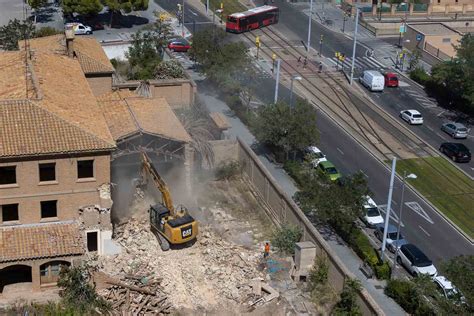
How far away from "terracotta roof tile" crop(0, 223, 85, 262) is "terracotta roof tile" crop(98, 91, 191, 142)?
32.9ft

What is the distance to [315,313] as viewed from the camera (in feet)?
167

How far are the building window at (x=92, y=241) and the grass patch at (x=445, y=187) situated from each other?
99.0 ft

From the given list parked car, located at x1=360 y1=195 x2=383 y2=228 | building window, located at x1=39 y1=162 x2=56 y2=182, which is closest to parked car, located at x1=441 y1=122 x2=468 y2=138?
parked car, located at x1=360 y1=195 x2=383 y2=228

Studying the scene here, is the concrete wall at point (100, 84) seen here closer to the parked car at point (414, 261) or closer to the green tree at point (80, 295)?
the green tree at point (80, 295)

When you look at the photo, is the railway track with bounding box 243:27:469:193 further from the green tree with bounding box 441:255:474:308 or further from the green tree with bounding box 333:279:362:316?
the green tree with bounding box 441:255:474:308

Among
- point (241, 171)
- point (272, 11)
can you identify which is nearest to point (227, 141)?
point (241, 171)

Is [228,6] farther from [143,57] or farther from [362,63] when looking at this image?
[143,57]

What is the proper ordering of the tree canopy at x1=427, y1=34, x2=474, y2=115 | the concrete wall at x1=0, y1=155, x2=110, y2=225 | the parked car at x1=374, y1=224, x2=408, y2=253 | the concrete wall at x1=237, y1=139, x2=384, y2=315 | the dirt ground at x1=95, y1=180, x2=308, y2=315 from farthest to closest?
1. the tree canopy at x1=427, y1=34, x2=474, y2=115
2. the parked car at x1=374, y1=224, x2=408, y2=253
3. the concrete wall at x1=0, y1=155, x2=110, y2=225
4. the dirt ground at x1=95, y1=180, x2=308, y2=315
5. the concrete wall at x1=237, y1=139, x2=384, y2=315

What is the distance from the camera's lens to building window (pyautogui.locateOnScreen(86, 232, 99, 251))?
5397cm

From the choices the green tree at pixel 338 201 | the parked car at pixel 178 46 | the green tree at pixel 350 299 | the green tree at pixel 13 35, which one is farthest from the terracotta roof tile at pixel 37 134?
the parked car at pixel 178 46

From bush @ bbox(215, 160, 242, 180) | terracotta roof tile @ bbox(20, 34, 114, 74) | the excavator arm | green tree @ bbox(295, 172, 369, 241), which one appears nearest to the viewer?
the excavator arm

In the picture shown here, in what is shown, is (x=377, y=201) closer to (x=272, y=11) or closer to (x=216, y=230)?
(x=216, y=230)

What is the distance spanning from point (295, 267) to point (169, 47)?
182 ft

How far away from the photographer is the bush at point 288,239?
56.5 meters
